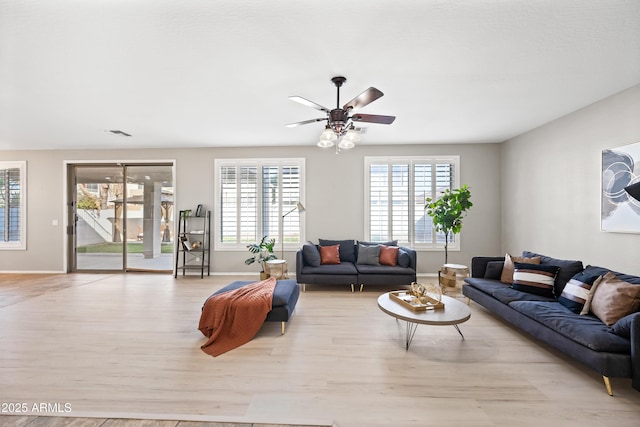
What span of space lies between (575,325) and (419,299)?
4.30ft

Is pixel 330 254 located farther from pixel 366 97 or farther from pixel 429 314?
pixel 366 97

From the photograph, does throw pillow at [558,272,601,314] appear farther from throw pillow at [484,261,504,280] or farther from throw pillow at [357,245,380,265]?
throw pillow at [357,245,380,265]

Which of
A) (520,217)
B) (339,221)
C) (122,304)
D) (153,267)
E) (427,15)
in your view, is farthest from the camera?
(153,267)

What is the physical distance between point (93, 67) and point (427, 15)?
3.19 meters

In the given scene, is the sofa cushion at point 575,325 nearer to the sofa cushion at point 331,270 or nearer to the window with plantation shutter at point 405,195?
the sofa cushion at point 331,270

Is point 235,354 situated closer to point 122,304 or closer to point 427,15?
point 122,304

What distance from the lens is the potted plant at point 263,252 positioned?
5516 mm

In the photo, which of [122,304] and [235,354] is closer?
[235,354]

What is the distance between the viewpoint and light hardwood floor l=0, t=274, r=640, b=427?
1970 millimetres

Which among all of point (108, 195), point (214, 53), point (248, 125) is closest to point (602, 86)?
point (214, 53)

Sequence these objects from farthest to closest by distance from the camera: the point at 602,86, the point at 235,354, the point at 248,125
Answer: the point at 248,125 → the point at 602,86 → the point at 235,354

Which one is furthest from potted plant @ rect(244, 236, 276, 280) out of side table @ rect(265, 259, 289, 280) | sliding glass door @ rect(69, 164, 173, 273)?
sliding glass door @ rect(69, 164, 173, 273)

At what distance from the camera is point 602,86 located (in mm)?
3207

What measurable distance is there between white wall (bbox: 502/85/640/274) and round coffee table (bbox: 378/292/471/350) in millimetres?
2218
